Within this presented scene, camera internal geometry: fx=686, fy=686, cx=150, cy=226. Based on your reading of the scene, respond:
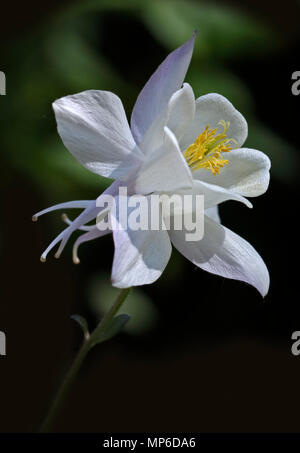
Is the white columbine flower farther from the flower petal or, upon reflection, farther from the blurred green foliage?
the blurred green foliage

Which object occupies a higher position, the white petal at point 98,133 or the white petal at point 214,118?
the white petal at point 214,118

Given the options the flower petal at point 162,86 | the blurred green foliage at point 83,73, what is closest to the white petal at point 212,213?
the flower petal at point 162,86

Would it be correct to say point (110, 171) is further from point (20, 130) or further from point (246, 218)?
point (246, 218)

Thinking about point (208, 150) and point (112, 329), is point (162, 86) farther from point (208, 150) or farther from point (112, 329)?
point (112, 329)

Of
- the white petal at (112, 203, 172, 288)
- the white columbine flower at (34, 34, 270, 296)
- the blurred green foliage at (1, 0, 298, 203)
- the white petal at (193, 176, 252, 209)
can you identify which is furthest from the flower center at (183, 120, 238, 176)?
the blurred green foliage at (1, 0, 298, 203)

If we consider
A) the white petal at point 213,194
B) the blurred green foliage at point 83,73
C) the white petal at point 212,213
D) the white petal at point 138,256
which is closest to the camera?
the white petal at point 138,256

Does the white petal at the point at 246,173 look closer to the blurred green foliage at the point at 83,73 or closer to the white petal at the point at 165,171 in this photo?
the white petal at the point at 165,171

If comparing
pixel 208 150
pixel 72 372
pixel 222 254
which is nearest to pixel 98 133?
pixel 208 150

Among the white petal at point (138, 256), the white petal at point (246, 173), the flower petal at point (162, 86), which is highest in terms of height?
the flower petal at point (162, 86)
